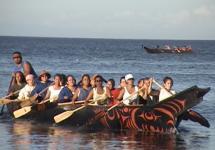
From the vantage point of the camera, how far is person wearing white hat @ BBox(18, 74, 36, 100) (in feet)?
65.8

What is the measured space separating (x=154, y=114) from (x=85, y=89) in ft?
8.86

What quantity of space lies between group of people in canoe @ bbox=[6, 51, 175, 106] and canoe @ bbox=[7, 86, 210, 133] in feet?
1.16

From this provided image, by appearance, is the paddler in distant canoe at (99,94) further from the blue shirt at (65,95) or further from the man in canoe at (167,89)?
the man in canoe at (167,89)

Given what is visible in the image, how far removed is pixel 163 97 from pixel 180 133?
52.8 inches

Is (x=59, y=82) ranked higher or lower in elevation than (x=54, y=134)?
higher

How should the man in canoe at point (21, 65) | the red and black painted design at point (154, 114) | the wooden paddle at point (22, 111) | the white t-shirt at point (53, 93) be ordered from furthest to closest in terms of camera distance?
1. the man in canoe at point (21, 65)
2. the wooden paddle at point (22, 111)
3. the white t-shirt at point (53, 93)
4. the red and black painted design at point (154, 114)

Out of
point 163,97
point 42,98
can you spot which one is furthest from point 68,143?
point 42,98

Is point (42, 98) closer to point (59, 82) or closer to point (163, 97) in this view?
point (59, 82)

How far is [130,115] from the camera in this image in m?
17.6

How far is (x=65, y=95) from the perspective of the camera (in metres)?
19.5

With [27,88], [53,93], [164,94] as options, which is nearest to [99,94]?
[53,93]

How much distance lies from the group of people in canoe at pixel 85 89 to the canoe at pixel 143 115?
353 mm

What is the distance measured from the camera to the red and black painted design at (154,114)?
54.8 feet

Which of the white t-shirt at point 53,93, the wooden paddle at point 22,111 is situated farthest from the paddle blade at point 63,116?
the wooden paddle at point 22,111
